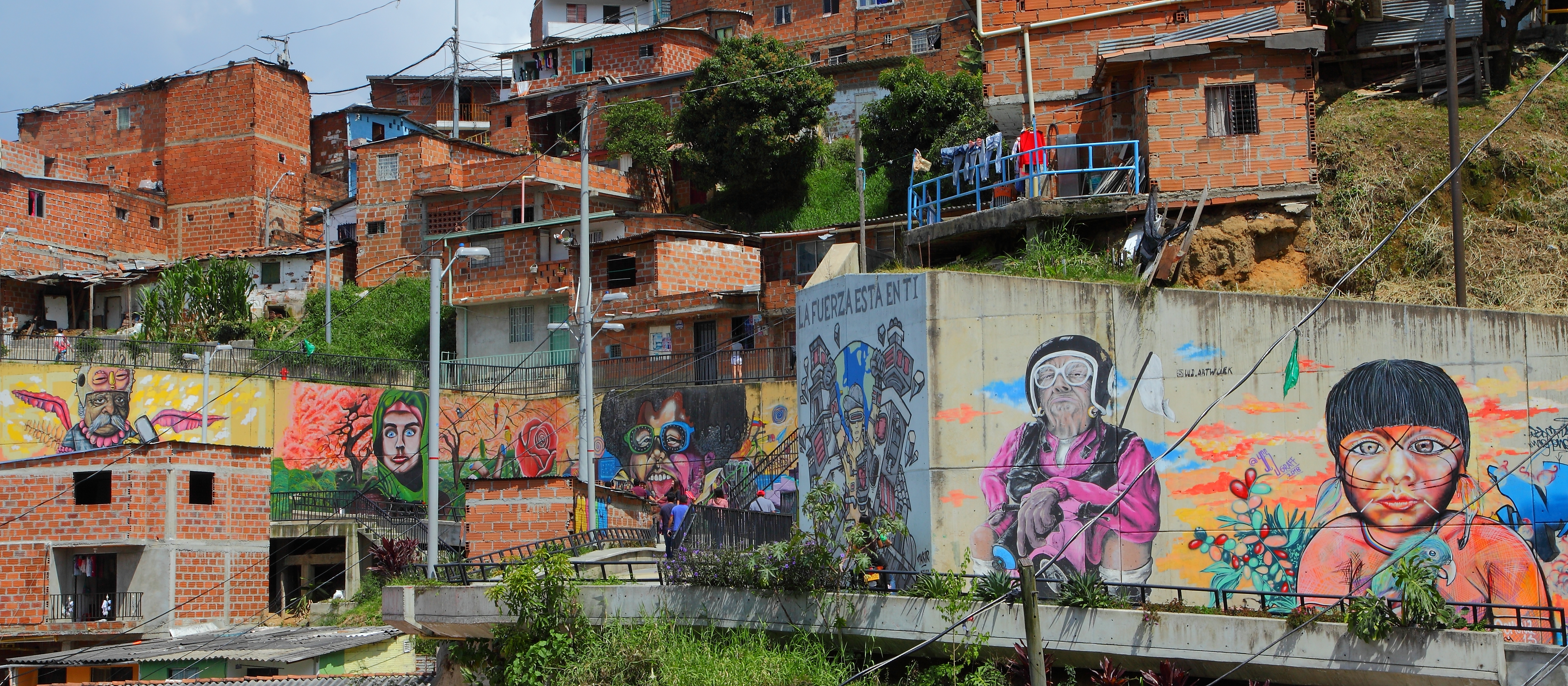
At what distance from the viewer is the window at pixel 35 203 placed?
5438 centimetres

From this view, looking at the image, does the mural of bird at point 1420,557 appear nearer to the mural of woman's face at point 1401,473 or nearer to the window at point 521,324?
the mural of woman's face at point 1401,473

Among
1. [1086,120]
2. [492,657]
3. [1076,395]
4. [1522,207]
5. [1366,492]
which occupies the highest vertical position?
[1086,120]

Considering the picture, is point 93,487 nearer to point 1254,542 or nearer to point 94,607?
point 94,607

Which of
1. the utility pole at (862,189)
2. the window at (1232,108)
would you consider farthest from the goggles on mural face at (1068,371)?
the window at (1232,108)

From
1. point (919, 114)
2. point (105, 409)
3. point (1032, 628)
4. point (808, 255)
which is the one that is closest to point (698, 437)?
point (808, 255)

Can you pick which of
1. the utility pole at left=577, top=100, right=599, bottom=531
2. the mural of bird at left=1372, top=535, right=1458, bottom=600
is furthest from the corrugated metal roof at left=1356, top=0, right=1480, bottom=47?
the utility pole at left=577, top=100, right=599, bottom=531

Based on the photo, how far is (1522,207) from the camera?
23484mm

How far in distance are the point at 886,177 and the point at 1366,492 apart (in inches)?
1148

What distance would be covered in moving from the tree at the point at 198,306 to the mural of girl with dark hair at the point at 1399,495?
40.5 metres

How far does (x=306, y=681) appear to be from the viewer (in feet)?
79.5

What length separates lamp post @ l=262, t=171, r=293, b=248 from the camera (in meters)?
58.5

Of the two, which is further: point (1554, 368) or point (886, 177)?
point (886, 177)

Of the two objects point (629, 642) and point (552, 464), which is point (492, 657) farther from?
point (552, 464)

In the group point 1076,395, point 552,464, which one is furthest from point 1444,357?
point 552,464
